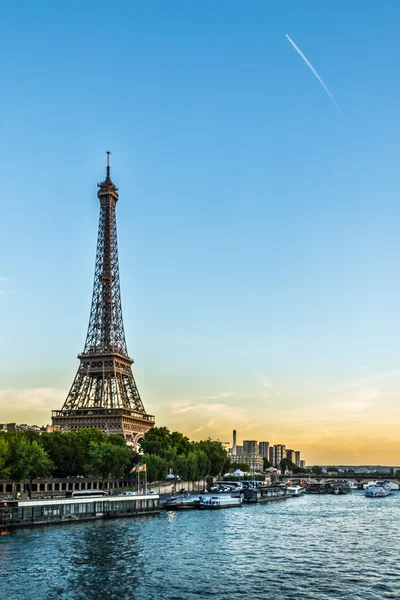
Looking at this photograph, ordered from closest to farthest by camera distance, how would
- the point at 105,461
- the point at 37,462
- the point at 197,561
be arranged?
the point at 197,561
the point at 37,462
the point at 105,461

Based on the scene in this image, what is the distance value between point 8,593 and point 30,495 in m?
61.2

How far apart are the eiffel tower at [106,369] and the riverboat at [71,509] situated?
203 ft

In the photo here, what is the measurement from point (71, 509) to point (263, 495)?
241ft

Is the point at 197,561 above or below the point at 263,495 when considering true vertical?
above

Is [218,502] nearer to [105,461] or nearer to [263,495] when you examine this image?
[105,461]

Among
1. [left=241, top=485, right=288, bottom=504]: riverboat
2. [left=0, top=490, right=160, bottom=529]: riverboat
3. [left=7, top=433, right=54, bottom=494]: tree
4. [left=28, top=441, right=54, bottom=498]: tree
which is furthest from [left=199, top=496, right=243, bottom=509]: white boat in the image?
[left=7, top=433, right=54, bottom=494]: tree

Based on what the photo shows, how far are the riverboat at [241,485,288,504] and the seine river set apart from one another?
51.2 meters

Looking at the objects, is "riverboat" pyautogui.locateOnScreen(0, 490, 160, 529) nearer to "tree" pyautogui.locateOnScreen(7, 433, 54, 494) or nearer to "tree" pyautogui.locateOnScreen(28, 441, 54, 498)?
"tree" pyautogui.locateOnScreen(7, 433, 54, 494)

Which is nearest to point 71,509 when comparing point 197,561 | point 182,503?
point 197,561

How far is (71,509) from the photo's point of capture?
8175cm

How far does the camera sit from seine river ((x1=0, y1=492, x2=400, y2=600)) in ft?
146

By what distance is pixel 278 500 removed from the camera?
487 ft

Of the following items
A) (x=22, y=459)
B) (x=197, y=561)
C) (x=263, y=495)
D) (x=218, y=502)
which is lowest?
(x=263, y=495)

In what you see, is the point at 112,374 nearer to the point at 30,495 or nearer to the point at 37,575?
the point at 30,495
